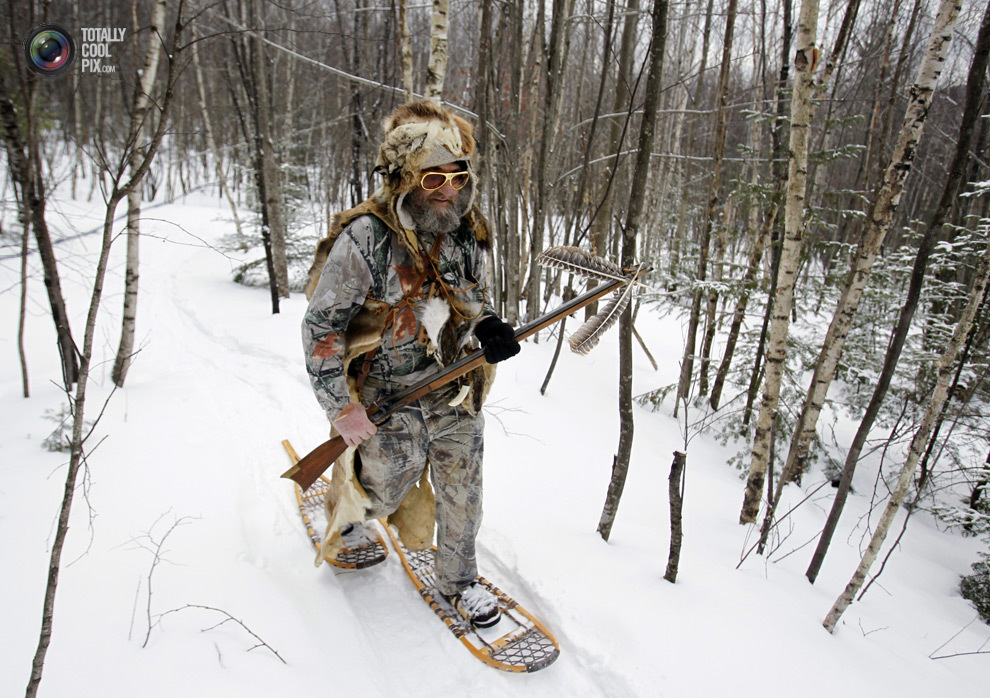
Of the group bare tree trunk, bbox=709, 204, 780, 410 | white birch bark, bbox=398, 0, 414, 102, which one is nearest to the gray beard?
white birch bark, bbox=398, 0, 414, 102

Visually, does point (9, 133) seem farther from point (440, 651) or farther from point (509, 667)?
point (509, 667)

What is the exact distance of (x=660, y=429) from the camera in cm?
581

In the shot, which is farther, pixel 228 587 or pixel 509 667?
pixel 228 587

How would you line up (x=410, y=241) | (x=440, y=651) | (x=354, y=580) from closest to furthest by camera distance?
(x=410, y=241), (x=440, y=651), (x=354, y=580)

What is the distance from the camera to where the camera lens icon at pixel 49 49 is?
310 centimetres

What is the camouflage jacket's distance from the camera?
7.25 ft

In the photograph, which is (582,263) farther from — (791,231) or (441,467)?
(791,231)

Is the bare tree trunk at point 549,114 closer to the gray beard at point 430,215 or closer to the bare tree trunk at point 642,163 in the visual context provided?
the bare tree trunk at point 642,163

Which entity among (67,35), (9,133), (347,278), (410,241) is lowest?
(347,278)

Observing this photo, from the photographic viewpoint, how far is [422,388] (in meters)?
2.42

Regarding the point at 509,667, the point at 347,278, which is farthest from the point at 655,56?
the point at 509,667

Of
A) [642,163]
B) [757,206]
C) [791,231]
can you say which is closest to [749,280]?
[757,206]

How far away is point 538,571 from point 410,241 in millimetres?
1935

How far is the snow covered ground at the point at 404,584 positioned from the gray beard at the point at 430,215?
97 centimetres
